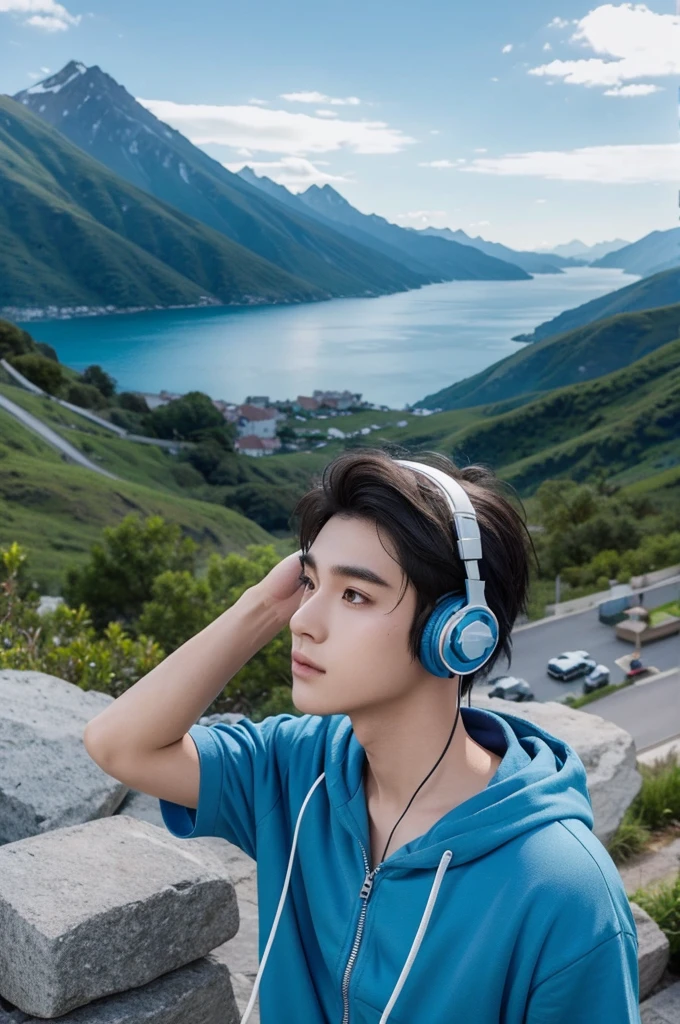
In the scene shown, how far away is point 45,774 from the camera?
6.20ft

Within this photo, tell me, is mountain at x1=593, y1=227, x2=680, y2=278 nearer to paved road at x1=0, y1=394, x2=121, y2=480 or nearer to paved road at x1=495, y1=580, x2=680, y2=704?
paved road at x1=495, y1=580, x2=680, y2=704

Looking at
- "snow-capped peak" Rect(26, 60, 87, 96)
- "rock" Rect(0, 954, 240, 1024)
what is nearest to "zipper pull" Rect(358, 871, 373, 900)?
"rock" Rect(0, 954, 240, 1024)

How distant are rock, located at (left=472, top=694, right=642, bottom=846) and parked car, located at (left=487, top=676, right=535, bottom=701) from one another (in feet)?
3.26

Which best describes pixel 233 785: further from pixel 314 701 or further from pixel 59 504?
pixel 59 504

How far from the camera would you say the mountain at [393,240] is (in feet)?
15.8

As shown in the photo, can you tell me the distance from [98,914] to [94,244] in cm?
380

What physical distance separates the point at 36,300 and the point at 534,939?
4.03m

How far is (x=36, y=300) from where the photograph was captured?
4.30 m

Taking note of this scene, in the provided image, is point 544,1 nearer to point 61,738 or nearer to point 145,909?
point 61,738

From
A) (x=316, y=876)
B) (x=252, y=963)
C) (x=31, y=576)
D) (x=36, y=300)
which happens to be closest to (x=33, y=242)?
(x=36, y=300)

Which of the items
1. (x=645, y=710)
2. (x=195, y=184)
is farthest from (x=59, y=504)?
(x=645, y=710)

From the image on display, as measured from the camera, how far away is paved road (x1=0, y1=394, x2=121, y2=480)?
13.3ft

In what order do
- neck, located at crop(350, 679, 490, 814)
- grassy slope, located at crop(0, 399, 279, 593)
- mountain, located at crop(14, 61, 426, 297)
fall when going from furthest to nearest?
mountain, located at crop(14, 61, 426, 297) < grassy slope, located at crop(0, 399, 279, 593) < neck, located at crop(350, 679, 490, 814)

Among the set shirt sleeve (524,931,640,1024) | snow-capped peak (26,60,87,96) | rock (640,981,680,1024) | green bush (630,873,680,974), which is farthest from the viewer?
snow-capped peak (26,60,87,96)
